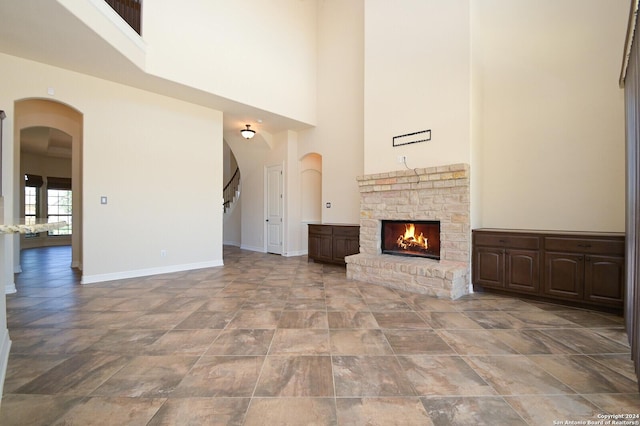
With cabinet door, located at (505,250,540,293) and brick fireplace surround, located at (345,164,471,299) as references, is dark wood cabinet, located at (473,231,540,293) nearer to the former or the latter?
cabinet door, located at (505,250,540,293)

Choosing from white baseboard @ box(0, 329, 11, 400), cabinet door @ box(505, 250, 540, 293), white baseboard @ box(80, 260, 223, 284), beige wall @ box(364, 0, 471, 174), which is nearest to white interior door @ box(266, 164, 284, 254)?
white baseboard @ box(80, 260, 223, 284)

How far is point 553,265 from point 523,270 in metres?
0.32

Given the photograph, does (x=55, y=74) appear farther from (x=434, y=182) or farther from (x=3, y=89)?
(x=434, y=182)

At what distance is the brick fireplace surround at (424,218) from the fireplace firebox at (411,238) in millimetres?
165

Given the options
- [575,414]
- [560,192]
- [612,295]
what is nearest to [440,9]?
[560,192]

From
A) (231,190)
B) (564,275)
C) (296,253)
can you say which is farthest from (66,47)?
(564,275)

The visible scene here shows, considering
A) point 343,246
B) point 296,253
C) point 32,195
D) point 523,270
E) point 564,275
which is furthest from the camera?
point 32,195

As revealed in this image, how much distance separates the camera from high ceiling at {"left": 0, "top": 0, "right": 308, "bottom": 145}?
122 inches

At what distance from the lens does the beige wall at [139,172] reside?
4375 mm

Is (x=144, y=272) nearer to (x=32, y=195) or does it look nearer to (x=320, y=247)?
(x=320, y=247)

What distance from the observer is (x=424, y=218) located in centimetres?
434

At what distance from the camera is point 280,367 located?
2.01 m

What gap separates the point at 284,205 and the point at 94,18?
15.9 ft

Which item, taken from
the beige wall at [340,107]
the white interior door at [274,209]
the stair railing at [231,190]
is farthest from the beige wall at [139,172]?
the stair railing at [231,190]
